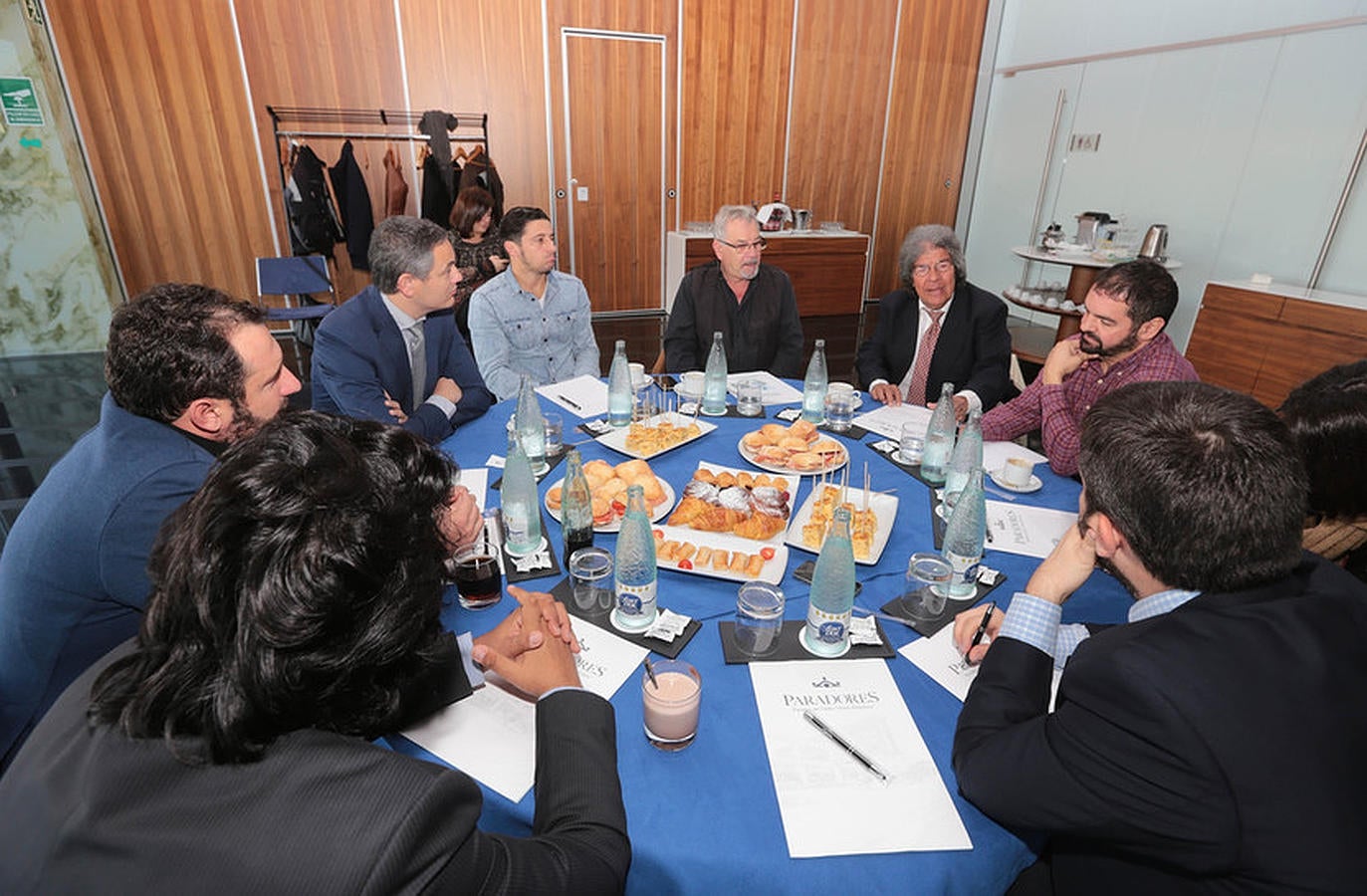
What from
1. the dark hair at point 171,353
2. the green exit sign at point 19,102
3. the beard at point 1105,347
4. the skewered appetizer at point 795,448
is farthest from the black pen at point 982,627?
the green exit sign at point 19,102

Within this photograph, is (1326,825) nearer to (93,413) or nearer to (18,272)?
(93,413)

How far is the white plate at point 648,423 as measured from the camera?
2289mm

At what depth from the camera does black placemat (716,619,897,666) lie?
140 centimetres

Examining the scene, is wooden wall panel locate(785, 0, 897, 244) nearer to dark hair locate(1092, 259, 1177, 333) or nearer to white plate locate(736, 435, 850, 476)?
dark hair locate(1092, 259, 1177, 333)

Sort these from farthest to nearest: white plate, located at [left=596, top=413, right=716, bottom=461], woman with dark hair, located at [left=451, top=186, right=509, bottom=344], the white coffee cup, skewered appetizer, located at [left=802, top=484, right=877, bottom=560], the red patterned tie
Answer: woman with dark hair, located at [left=451, top=186, right=509, bottom=344] < the red patterned tie < white plate, located at [left=596, top=413, right=716, bottom=461] < the white coffee cup < skewered appetizer, located at [left=802, top=484, right=877, bottom=560]

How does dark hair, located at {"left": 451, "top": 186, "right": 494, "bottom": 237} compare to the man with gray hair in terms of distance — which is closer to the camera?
the man with gray hair

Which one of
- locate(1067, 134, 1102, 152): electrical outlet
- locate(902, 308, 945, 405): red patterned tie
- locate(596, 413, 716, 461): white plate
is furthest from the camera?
locate(1067, 134, 1102, 152): electrical outlet

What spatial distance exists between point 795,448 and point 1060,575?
1.06 m

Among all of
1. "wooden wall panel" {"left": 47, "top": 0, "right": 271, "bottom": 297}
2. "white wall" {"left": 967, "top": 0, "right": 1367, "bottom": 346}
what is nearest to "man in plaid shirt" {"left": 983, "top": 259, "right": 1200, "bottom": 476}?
"white wall" {"left": 967, "top": 0, "right": 1367, "bottom": 346}

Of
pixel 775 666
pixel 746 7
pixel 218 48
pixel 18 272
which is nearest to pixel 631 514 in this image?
pixel 775 666

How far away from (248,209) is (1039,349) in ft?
25.8

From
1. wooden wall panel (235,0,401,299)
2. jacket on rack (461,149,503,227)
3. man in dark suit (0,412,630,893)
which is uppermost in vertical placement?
wooden wall panel (235,0,401,299)

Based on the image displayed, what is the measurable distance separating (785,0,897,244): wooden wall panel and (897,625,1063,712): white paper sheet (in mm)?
7633

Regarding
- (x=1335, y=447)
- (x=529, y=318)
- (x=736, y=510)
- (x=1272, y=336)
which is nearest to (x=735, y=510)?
(x=736, y=510)
